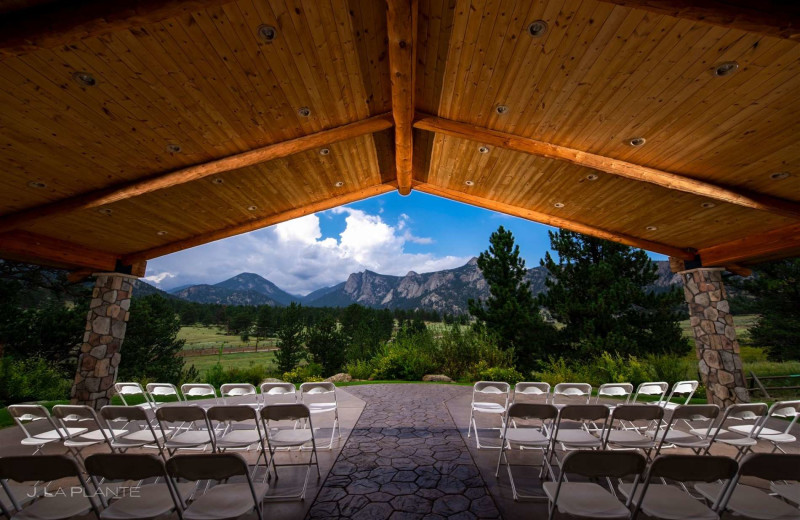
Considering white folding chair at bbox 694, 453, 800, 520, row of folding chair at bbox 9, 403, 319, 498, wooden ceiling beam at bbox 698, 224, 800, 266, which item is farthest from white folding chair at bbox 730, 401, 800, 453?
row of folding chair at bbox 9, 403, 319, 498

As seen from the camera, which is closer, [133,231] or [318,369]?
[133,231]

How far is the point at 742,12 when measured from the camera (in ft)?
7.14

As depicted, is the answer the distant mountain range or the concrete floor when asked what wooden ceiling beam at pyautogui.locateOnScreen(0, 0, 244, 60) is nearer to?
the concrete floor

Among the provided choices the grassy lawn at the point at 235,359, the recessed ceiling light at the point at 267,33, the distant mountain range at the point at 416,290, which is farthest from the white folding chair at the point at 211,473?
the grassy lawn at the point at 235,359

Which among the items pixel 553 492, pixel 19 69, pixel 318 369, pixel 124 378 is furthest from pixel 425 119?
pixel 124 378

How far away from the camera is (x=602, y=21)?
2752 millimetres

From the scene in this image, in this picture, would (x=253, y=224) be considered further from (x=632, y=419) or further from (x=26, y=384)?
(x=26, y=384)

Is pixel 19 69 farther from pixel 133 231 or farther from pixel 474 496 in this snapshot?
pixel 474 496

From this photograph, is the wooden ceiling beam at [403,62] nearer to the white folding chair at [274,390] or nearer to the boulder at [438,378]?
the white folding chair at [274,390]

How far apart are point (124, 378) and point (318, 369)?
12.6m

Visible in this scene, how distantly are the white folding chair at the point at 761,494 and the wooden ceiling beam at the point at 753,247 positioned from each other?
5.33m

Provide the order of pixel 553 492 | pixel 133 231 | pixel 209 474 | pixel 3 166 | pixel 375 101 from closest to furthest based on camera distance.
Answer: pixel 209 474
pixel 553 492
pixel 3 166
pixel 375 101
pixel 133 231

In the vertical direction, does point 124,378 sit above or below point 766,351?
below

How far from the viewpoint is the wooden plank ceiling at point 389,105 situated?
2736 millimetres
